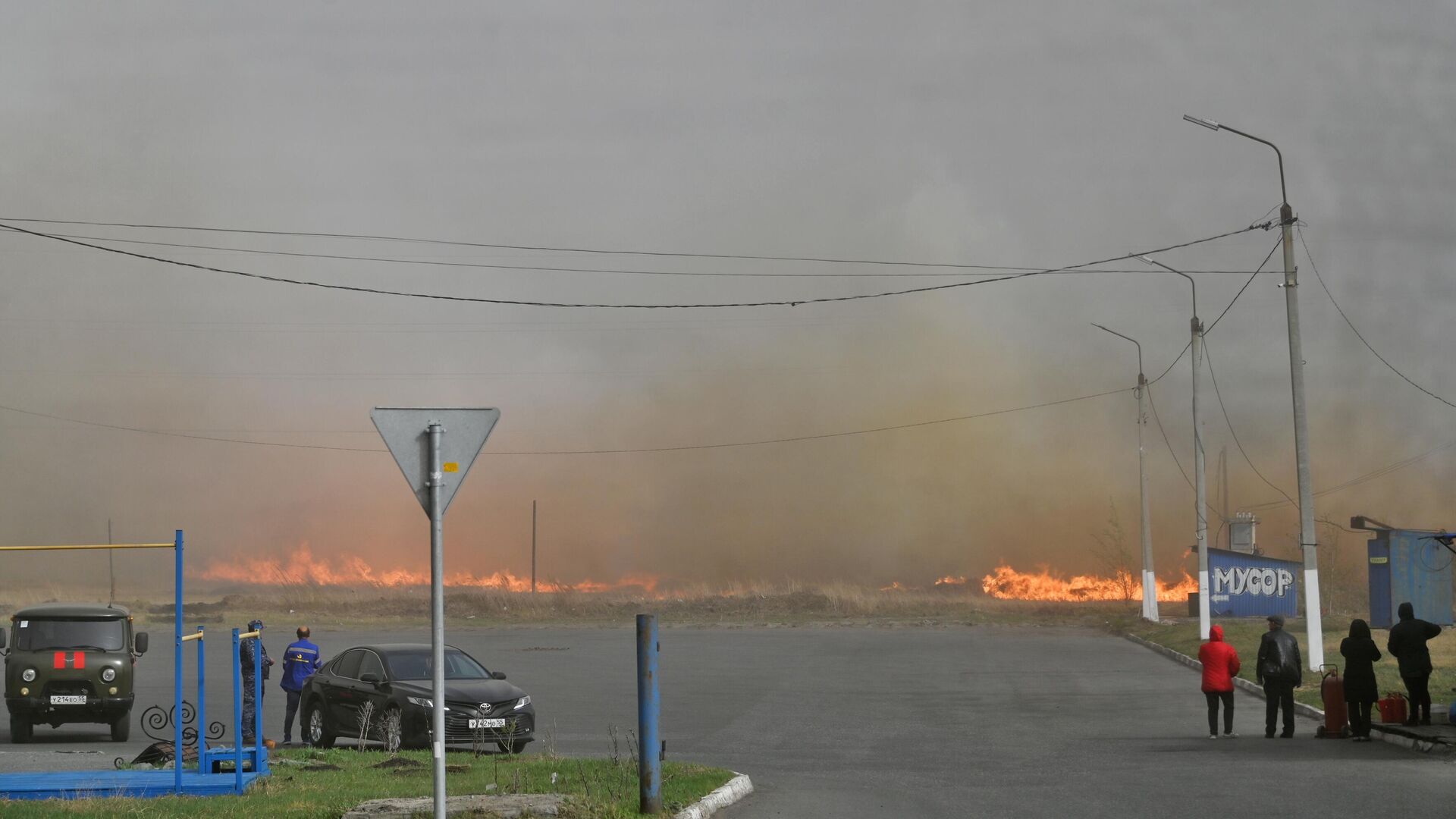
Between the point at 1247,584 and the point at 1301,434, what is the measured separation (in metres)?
29.9

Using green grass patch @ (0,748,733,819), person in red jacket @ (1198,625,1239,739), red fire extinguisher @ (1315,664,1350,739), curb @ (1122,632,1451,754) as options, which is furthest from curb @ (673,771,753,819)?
red fire extinguisher @ (1315,664,1350,739)

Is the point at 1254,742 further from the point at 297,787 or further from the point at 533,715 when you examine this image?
the point at 297,787

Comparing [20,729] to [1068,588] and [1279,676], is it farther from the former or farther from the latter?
[1068,588]

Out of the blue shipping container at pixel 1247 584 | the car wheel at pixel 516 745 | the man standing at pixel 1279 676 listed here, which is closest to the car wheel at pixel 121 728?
the car wheel at pixel 516 745

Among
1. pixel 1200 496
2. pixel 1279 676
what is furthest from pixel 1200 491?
pixel 1279 676

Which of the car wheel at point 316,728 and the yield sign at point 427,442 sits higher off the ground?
the yield sign at point 427,442

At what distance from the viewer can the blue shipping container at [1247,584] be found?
56.3 metres

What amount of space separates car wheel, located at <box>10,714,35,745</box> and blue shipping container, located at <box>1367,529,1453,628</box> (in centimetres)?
3035

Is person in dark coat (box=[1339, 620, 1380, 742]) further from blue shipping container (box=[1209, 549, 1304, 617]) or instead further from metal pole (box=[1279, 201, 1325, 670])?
blue shipping container (box=[1209, 549, 1304, 617])

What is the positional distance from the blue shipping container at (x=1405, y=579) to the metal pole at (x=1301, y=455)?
774 cm

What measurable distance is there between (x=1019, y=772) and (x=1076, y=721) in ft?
22.1

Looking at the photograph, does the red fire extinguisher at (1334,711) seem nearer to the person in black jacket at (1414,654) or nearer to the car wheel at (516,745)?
the person in black jacket at (1414,654)

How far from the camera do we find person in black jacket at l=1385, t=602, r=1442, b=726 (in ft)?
59.8

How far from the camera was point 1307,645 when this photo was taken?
110 ft
